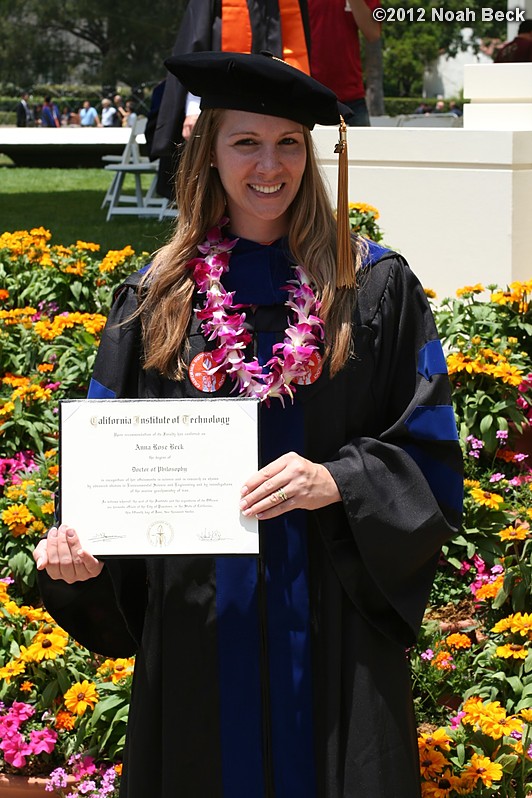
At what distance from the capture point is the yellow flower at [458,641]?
11.8 ft

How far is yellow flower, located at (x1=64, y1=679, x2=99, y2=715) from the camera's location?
11.0 ft

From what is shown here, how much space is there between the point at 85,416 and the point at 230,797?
0.84 metres

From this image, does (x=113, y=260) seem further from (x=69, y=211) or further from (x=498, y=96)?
(x=69, y=211)

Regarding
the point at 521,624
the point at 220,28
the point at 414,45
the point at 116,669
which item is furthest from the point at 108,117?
the point at 521,624

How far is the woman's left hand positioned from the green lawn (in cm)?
498

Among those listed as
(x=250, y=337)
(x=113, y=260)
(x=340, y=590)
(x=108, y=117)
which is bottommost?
(x=340, y=590)

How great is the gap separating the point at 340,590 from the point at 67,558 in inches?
21.3

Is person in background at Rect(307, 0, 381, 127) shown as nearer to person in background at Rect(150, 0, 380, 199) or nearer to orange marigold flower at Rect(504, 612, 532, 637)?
person in background at Rect(150, 0, 380, 199)

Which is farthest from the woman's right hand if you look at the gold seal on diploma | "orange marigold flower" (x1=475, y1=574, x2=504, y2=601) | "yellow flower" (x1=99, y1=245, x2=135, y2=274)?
"yellow flower" (x1=99, y1=245, x2=135, y2=274)

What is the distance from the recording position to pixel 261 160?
93.8 inches

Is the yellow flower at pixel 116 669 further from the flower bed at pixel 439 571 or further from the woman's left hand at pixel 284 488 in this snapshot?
the woman's left hand at pixel 284 488

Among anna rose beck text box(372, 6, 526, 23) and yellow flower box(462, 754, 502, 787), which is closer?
yellow flower box(462, 754, 502, 787)

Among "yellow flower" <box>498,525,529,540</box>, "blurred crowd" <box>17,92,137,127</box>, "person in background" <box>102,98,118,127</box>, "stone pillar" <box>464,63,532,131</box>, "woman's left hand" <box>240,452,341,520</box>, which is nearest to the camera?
"woman's left hand" <box>240,452,341,520</box>

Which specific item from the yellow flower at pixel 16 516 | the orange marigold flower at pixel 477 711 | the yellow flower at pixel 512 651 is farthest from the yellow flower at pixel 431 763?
the yellow flower at pixel 16 516
